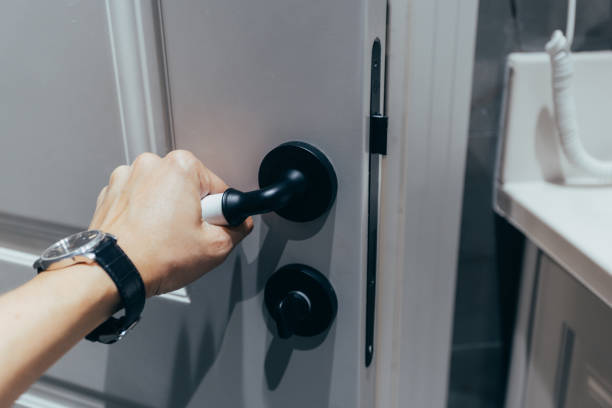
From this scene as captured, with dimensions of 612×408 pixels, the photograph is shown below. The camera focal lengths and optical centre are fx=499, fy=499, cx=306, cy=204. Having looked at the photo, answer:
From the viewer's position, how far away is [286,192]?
345 mm

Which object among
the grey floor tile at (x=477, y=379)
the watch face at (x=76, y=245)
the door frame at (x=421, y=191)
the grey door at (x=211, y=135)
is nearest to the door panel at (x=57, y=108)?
the grey door at (x=211, y=135)

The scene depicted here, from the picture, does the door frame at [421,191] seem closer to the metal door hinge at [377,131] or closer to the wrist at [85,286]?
the metal door hinge at [377,131]

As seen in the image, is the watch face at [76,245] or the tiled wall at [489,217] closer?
the watch face at [76,245]

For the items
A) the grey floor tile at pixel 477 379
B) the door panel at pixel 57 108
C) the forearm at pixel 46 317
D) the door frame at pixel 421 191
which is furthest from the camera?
the grey floor tile at pixel 477 379

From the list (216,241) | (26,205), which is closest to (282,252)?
(216,241)

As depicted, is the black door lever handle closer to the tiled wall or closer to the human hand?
the human hand

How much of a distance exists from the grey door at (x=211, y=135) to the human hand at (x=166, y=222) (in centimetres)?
3

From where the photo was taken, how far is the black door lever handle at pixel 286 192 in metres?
0.34

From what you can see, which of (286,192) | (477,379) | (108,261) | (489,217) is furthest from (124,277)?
(477,379)

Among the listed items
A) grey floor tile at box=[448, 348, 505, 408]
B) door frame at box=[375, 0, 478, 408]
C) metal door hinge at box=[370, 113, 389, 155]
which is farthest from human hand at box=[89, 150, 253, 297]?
grey floor tile at box=[448, 348, 505, 408]

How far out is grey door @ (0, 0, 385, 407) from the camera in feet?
1.12

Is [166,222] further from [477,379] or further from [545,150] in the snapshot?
[477,379]

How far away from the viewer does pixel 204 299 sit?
0.43 metres

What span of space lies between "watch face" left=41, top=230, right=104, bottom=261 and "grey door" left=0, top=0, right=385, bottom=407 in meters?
0.10
